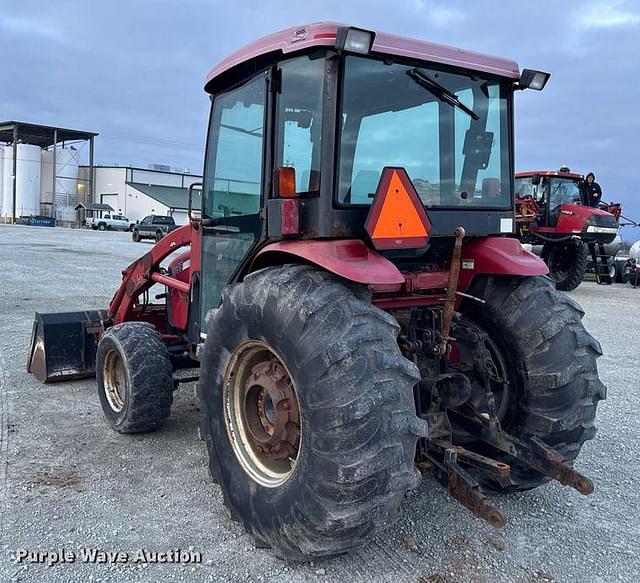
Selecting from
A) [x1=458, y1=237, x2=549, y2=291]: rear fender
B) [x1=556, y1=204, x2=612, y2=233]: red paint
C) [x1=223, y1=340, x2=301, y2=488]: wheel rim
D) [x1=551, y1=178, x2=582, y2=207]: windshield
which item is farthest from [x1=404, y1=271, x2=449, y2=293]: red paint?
[x1=551, y1=178, x2=582, y2=207]: windshield

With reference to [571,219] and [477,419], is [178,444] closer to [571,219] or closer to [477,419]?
[477,419]

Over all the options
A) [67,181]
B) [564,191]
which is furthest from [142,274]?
[67,181]

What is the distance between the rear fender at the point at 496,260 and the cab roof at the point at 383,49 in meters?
0.99

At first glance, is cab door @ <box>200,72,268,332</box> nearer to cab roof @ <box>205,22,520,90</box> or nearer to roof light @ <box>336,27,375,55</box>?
cab roof @ <box>205,22,520,90</box>

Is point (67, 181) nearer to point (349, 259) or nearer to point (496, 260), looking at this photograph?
point (496, 260)

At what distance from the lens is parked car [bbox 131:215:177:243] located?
3422 centimetres

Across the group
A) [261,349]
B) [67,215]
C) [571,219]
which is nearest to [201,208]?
[261,349]

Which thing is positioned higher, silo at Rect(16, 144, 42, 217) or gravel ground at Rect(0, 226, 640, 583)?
silo at Rect(16, 144, 42, 217)

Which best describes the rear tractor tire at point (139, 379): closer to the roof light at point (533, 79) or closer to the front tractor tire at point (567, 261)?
the roof light at point (533, 79)

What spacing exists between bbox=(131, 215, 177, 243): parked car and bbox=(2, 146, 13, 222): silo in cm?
2456

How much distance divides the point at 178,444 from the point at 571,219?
547 inches

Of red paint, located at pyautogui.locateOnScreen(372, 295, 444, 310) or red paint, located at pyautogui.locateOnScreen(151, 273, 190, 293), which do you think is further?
red paint, located at pyautogui.locateOnScreen(151, 273, 190, 293)

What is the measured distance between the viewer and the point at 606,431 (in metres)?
5.11

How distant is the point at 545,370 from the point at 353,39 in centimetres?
205
